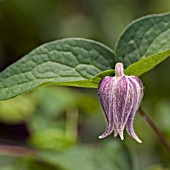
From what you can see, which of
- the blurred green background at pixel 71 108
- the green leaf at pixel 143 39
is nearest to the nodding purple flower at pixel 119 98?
the green leaf at pixel 143 39

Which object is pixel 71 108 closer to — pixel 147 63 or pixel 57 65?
pixel 57 65

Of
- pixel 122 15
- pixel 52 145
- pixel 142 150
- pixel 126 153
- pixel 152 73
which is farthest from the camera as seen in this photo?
pixel 122 15

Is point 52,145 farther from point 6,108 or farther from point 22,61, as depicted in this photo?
point 22,61

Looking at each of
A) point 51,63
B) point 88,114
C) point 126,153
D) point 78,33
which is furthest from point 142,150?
point 51,63

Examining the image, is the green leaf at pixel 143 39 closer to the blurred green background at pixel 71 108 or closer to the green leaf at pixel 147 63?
the green leaf at pixel 147 63

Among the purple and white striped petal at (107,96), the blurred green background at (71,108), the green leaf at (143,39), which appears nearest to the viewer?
the purple and white striped petal at (107,96)

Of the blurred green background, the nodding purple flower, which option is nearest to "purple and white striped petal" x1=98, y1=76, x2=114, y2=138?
the nodding purple flower

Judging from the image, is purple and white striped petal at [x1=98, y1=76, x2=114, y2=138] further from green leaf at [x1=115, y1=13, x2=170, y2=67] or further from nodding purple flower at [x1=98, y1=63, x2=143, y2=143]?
green leaf at [x1=115, y1=13, x2=170, y2=67]
